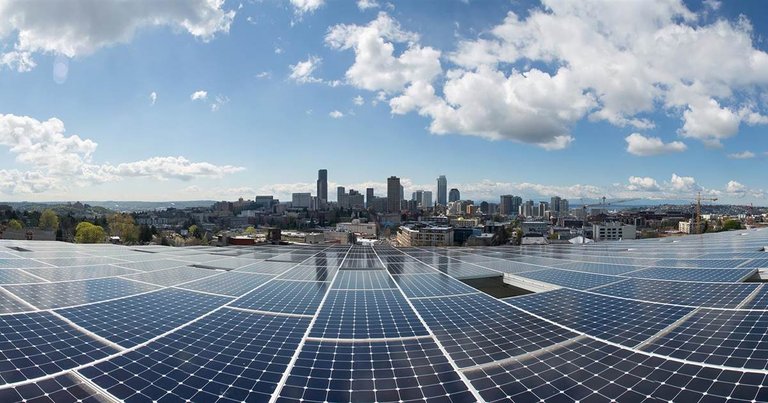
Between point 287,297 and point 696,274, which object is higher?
point 696,274

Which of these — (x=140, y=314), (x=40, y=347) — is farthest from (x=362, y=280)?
(x=40, y=347)

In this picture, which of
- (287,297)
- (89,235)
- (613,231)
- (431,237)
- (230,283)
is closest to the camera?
(287,297)

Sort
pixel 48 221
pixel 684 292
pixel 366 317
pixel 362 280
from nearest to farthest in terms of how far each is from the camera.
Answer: pixel 366 317 → pixel 684 292 → pixel 362 280 → pixel 48 221

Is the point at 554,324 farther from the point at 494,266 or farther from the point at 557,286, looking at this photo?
the point at 494,266

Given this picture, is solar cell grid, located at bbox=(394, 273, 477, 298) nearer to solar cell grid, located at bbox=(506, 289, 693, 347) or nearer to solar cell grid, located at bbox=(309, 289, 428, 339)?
solar cell grid, located at bbox=(309, 289, 428, 339)

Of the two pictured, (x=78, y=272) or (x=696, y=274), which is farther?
(x=78, y=272)

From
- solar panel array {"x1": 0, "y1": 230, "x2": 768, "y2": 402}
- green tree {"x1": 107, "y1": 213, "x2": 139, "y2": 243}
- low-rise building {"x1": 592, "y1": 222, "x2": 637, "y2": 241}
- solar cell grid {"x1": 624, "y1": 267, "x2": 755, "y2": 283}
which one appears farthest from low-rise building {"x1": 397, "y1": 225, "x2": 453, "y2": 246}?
solar panel array {"x1": 0, "y1": 230, "x2": 768, "y2": 402}

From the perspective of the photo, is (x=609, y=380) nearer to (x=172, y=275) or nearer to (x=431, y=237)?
(x=172, y=275)

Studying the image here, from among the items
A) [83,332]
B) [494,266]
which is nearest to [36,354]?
[83,332]
